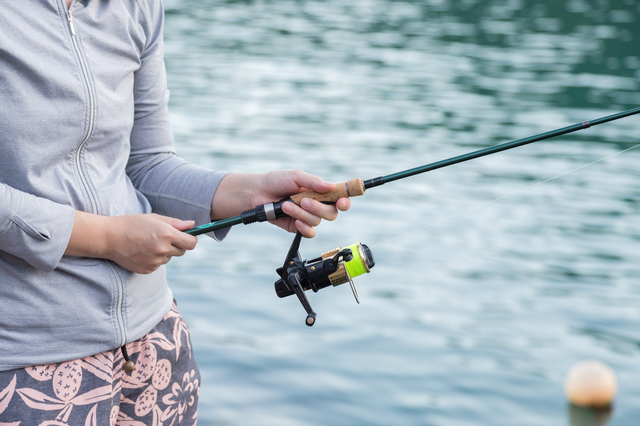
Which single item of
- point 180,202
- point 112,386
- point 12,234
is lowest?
point 112,386

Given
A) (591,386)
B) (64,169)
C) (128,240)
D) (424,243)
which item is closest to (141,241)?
(128,240)

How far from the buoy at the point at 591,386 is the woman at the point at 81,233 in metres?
2.30

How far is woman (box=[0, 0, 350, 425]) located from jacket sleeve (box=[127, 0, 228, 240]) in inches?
1.4

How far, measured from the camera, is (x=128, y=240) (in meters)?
1.31

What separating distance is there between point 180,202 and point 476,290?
301cm

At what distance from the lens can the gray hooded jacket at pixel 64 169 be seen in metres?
1.20

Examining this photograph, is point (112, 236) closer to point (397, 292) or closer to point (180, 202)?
point (180, 202)

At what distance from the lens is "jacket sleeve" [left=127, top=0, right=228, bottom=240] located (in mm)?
1557

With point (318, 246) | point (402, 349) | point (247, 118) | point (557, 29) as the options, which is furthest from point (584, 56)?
point (402, 349)

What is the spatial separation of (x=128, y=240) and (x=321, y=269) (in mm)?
605

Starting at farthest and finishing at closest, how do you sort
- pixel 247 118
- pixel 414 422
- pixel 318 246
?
pixel 247 118, pixel 318 246, pixel 414 422

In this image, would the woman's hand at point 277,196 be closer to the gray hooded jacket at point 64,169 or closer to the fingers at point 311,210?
the fingers at point 311,210

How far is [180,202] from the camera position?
160 cm

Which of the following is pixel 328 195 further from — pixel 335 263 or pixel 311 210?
pixel 335 263
